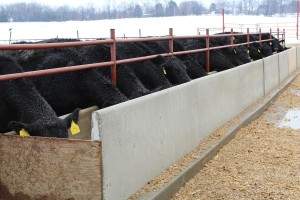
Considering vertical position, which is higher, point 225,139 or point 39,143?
point 39,143

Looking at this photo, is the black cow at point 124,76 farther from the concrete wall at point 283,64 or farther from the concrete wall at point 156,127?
the concrete wall at point 283,64

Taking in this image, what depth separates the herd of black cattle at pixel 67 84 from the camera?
550cm

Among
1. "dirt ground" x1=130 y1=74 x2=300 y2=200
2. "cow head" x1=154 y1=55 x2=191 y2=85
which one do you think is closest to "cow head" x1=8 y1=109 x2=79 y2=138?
"dirt ground" x1=130 y1=74 x2=300 y2=200

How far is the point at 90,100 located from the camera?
7812 mm

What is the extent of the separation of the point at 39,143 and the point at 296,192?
287cm

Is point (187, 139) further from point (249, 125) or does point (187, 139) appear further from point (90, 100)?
point (249, 125)

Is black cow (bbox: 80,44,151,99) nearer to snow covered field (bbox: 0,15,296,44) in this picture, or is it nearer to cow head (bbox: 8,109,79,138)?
cow head (bbox: 8,109,79,138)

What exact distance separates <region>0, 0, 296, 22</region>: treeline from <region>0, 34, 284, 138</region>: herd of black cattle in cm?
9207

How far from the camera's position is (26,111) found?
562 centimetres

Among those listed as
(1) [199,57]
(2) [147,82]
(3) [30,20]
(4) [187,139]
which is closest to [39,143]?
(4) [187,139]

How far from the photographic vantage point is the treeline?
333ft

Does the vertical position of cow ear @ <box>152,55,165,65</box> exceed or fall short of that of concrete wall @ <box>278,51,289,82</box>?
it exceeds it

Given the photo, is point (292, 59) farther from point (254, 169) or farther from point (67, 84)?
point (254, 169)

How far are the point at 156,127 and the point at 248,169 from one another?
1.45m
